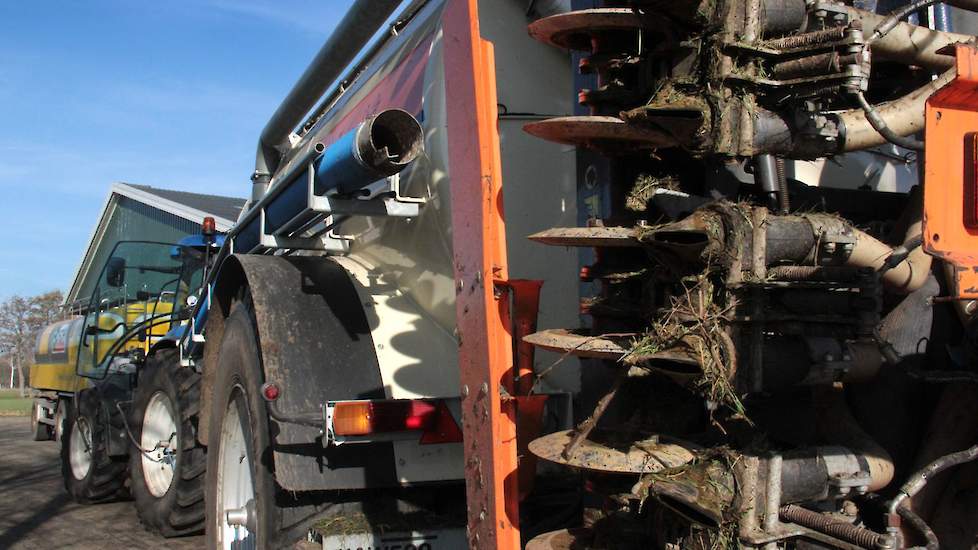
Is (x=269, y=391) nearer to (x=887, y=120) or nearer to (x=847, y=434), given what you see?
(x=847, y=434)

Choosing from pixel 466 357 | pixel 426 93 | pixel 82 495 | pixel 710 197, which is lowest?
pixel 82 495

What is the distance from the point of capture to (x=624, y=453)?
203 centimetres

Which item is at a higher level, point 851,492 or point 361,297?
point 361,297

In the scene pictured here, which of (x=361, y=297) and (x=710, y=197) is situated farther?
(x=361, y=297)

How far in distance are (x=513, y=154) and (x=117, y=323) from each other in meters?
7.07

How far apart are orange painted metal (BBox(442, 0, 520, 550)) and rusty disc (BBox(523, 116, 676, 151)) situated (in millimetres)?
196

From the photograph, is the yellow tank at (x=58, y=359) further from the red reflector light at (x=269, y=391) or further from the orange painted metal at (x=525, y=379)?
the orange painted metal at (x=525, y=379)

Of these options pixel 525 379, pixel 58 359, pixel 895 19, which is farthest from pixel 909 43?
pixel 58 359

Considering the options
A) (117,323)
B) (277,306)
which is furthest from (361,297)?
(117,323)

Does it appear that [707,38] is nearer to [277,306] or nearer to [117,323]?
[277,306]

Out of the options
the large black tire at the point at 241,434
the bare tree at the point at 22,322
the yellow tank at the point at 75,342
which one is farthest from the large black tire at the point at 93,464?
the bare tree at the point at 22,322

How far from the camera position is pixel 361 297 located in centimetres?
348

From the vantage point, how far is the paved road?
6.33 meters

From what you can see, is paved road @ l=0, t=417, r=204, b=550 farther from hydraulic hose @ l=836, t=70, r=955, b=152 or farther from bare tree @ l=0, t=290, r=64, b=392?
bare tree @ l=0, t=290, r=64, b=392
